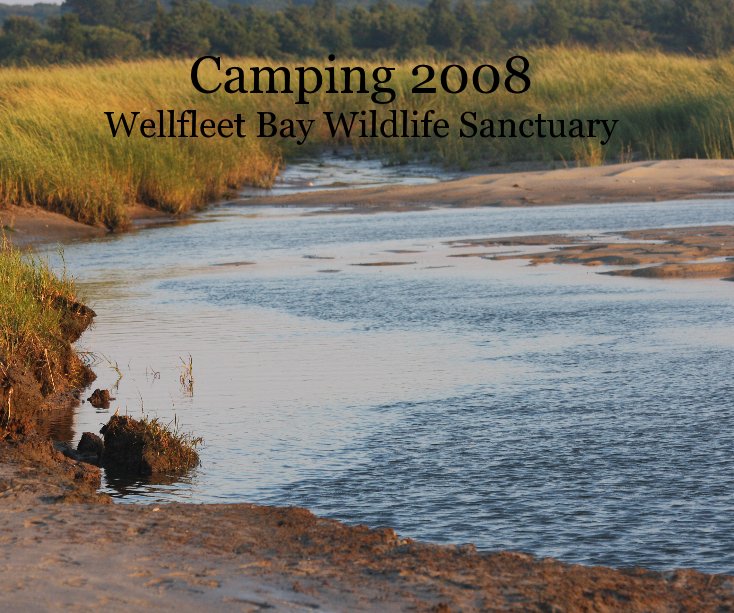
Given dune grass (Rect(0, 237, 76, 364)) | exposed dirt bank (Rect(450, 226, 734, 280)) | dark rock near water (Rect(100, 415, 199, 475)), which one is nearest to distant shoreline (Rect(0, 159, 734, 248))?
exposed dirt bank (Rect(450, 226, 734, 280))

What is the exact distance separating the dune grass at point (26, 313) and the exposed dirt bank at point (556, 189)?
31.7 feet

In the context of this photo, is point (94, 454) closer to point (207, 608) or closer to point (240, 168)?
point (207, 608)

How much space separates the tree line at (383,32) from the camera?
1732 inches

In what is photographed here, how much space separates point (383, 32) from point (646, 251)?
3884cm

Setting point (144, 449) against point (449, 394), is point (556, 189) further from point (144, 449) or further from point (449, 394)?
point (144, 449)

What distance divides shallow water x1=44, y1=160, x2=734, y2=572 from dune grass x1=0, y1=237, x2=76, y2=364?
40 centimetres

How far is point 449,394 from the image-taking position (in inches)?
246

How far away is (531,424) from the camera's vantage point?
221 inches

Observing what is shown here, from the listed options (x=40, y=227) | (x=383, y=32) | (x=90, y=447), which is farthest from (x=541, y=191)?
(x=383, y=32)

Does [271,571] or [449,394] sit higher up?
[271,571]

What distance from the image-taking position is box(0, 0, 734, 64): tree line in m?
44.0

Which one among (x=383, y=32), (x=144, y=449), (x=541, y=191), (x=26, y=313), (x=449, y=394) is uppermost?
(x=383, y=32)

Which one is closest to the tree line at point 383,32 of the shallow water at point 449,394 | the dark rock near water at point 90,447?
the shallow water at point 449,394

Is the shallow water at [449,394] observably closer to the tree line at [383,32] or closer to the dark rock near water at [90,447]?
the dark rock near water at [90,447]
